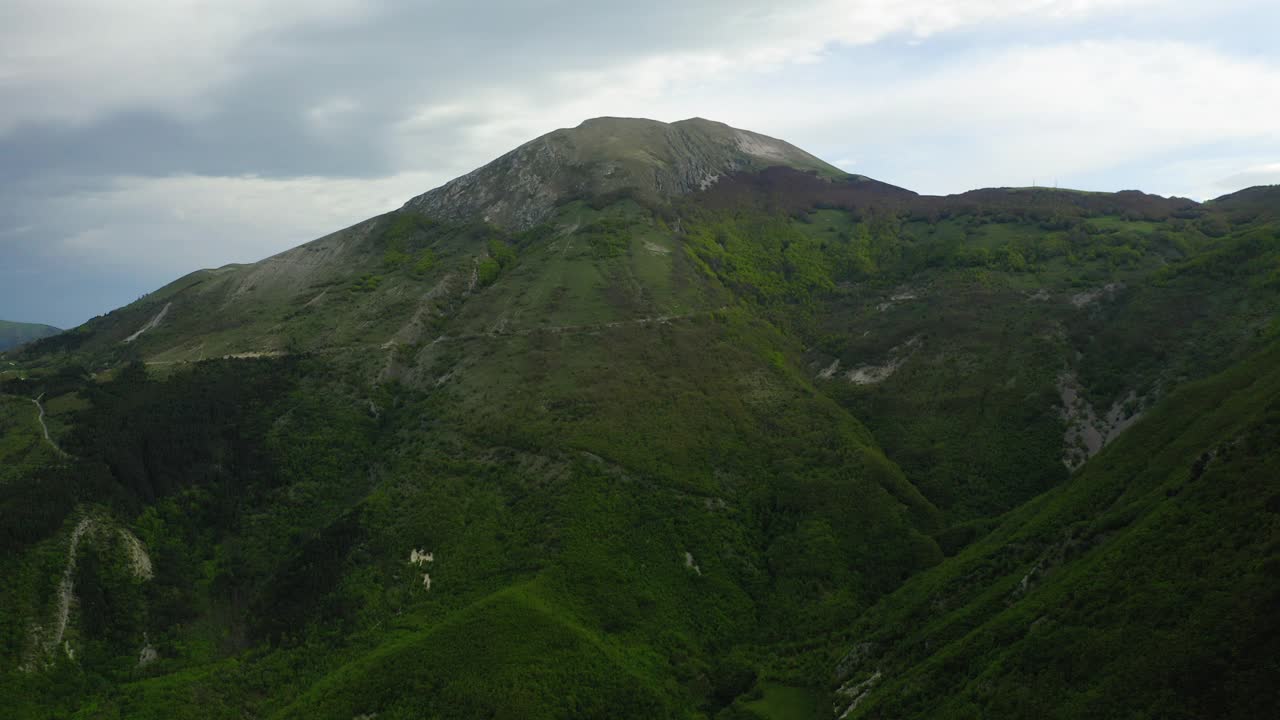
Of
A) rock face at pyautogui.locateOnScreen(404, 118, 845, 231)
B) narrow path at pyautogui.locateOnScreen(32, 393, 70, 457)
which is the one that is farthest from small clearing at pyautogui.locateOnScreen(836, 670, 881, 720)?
rock face at pyautogui.locateOnScreen(404, 118, 845, 231)

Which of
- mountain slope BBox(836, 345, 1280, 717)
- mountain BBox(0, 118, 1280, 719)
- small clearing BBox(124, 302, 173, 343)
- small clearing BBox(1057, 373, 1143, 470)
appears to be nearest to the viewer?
mountain slope BBox(836, 345, 1280, 717)

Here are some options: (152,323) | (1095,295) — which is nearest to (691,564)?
(1095,295)

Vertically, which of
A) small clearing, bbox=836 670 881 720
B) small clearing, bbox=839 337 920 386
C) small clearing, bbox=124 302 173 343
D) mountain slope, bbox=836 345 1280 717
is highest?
small clearing, bbox=124 302 173 343

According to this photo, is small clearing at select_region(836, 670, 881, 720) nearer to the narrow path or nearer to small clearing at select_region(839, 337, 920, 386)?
small clearing at select_region(839, 337, 920, 386)

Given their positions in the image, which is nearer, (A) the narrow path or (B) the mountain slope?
(B) the mountain slope

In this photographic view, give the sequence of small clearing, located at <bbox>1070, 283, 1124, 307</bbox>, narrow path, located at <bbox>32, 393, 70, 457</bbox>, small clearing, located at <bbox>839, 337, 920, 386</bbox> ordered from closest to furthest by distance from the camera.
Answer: narrow path, located at <bbox>32, 393, 70, 457</bbox> < small clearing, located at <bbox>839, 337, 920, 386</bbox> < small clearing, located at <bbox>1070, 283, 1124, 307</bbox>

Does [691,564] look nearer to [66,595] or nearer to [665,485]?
[665,485]

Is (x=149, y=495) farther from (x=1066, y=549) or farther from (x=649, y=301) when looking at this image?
(x=1066, y=549)
